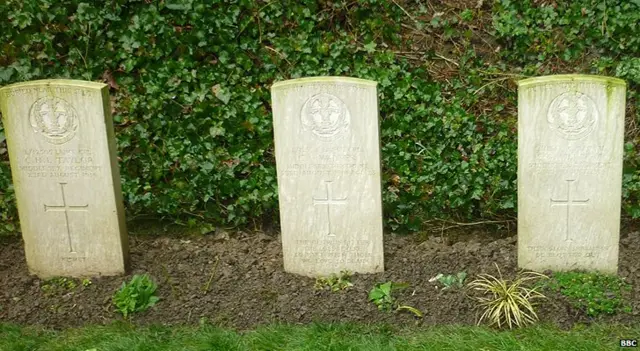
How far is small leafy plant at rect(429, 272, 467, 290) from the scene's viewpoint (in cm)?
468

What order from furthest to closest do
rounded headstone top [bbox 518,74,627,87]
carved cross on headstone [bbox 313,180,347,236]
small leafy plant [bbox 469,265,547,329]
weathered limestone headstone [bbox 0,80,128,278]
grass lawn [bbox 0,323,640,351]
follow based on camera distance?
1. carved cross on headstone [bbox 313,180,347,236]
2. weathered limestone headstone [bbox 0,80,128,278]
3. rounded headstone top [bbox 518,74,627,87]
4. small leafy plant [bbox 469,265,547,329]
5. grass lawn [bbox 0,323,640,351]

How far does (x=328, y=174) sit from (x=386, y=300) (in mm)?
879

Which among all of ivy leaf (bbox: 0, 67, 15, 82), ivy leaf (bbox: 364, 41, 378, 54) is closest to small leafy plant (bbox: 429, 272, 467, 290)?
ivy leaf (bbox: 364, 41, 378, 54)

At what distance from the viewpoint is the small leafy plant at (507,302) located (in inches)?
169

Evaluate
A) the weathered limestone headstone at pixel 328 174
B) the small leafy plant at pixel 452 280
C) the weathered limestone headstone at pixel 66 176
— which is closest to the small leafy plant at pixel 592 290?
the small leafy plant at pixel 452 280

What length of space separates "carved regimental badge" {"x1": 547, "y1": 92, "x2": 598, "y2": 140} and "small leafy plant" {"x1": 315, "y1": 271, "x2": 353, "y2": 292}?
1.62m

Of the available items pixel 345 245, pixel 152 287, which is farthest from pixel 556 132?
pixel 152 287

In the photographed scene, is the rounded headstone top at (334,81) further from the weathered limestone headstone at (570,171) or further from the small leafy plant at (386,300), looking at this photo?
the small leafy plant at (386,300)

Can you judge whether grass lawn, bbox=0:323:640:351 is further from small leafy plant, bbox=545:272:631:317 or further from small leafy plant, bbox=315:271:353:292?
small leafy plant, bbox=315:271:353:292

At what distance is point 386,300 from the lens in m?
4.55

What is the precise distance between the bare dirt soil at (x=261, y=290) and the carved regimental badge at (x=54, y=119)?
1.02 m

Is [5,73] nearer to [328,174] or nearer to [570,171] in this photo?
[328,174]

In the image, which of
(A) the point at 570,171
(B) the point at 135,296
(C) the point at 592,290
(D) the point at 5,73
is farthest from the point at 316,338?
(D) the point at 5,73

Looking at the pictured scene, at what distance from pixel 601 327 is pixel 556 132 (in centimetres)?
119
